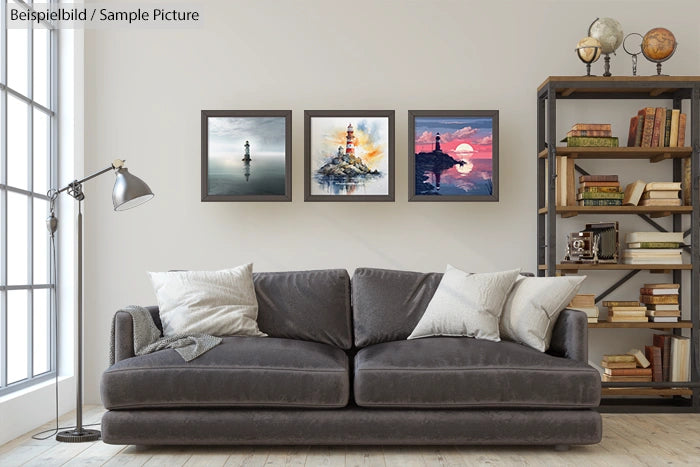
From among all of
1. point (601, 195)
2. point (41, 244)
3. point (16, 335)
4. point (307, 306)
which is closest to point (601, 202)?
point (601, 195)

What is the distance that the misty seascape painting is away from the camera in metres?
5.07

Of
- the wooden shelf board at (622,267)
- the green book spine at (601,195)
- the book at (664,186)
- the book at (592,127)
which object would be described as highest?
the book at (592,127)

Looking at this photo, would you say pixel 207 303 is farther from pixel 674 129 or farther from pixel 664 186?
pixel 674 129

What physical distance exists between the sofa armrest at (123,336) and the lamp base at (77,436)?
43 centimetres

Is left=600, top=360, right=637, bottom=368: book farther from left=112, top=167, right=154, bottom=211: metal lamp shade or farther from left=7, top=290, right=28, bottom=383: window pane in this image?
left=7, top=290, right=28, bottom=383: window pane

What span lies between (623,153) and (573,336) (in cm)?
158

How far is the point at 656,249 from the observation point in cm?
491

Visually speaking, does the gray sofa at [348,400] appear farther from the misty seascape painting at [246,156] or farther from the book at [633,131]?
the book at [633,131]

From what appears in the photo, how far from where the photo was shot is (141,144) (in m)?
5.23

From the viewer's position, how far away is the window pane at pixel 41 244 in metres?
4.62

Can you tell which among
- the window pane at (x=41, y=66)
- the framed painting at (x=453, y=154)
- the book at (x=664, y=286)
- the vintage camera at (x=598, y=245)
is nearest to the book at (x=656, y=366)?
the book at (x=664, y=286)

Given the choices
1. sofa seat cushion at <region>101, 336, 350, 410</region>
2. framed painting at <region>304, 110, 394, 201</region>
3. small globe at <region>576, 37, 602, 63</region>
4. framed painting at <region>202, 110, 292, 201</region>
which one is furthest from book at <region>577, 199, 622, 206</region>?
sofa seat cushion at <region>101, 336, 350, 410</region>

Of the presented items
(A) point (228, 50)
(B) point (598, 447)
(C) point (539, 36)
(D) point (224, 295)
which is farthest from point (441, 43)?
(B) point (598, 447)

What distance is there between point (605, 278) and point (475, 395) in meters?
1.92
